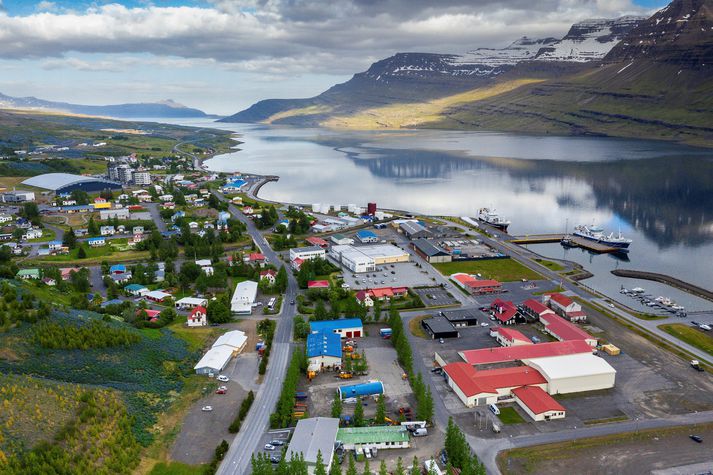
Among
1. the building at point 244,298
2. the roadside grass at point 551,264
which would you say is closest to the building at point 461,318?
the building at point 244,298

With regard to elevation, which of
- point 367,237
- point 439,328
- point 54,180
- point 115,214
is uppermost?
point 54,180

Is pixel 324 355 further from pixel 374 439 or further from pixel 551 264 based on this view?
pixel 551 264

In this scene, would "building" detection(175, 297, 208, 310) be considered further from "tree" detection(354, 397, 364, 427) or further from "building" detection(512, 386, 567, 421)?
"building" detection(512, 386, 567, 421)

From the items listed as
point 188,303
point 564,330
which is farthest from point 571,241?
point 188,303

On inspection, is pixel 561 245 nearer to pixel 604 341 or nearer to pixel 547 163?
pixel 604 341

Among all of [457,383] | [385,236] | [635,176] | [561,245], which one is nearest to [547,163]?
[635,176]

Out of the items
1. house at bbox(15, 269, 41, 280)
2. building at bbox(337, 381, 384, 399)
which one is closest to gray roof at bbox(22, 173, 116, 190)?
house at bbox(15, 269, 41, 280)
